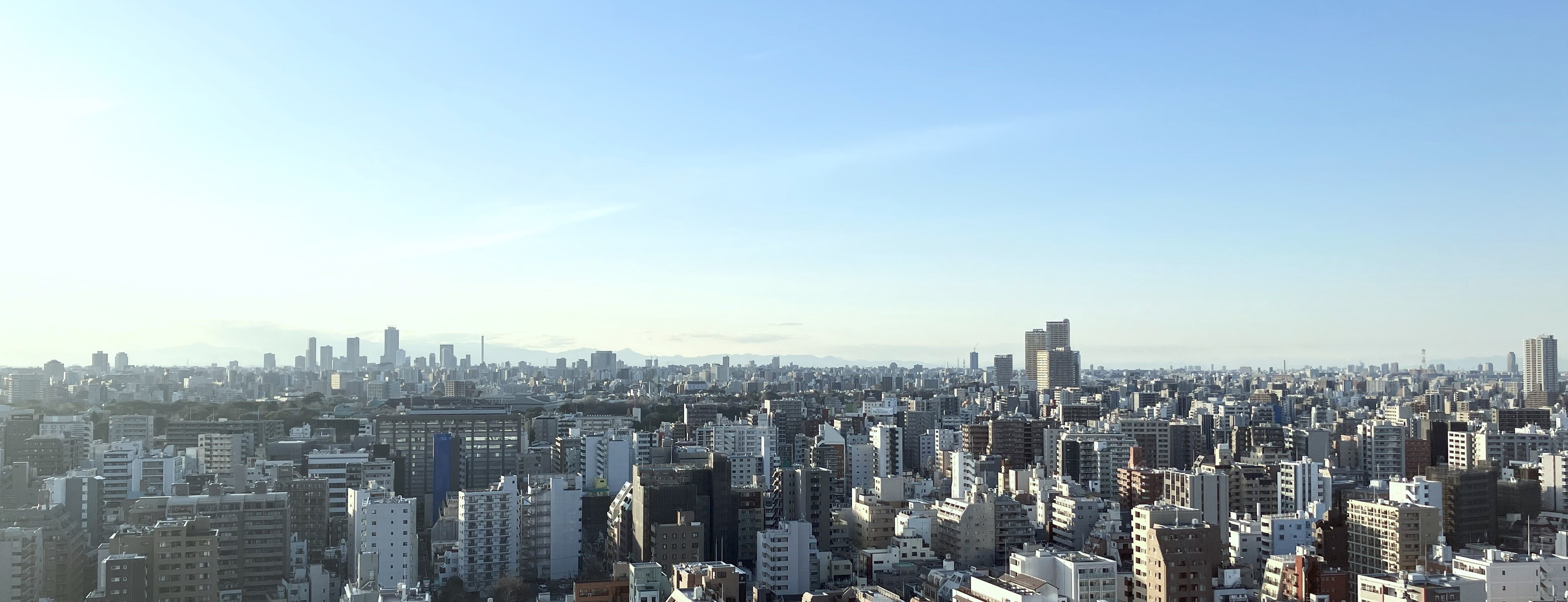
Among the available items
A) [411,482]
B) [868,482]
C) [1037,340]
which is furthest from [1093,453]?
[1037,340]

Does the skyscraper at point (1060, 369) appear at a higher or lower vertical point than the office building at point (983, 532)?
higher

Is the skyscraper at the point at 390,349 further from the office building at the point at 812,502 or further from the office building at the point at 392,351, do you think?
the office building at the point at 812,502

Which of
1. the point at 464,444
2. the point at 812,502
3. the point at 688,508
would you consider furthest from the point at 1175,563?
the point at 464,444

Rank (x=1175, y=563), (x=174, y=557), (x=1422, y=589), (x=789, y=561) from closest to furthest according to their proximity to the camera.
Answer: (x=1422, y=589)
(x=1175, y=563)
(x=174, y=557)
(x=789, y=561)

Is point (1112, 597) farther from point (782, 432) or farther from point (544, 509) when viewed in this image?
point (782, 432)

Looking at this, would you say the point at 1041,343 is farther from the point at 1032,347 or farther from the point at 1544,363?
the point at 1544,363

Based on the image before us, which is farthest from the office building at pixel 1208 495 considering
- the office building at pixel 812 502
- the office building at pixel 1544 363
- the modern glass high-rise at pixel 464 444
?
the office building at pixel 1544 363

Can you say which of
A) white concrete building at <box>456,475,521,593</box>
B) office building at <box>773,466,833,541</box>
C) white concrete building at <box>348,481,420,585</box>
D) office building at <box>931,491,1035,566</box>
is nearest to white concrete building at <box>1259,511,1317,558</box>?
office building at <box>931,491,1035,566</box>

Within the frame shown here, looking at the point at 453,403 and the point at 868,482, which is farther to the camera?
the point at 453,403
